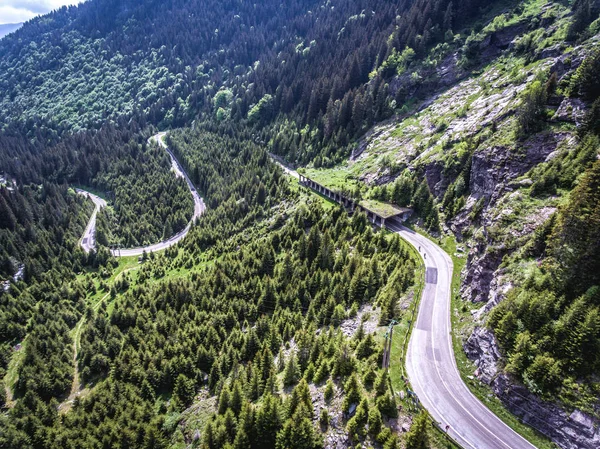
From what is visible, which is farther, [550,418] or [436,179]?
[436,179]

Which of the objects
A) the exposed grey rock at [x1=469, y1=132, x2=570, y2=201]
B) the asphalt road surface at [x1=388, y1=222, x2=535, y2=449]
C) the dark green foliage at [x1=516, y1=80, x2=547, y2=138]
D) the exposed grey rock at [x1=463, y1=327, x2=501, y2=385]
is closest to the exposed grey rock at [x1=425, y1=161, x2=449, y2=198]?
Result: the exposed grey rock at [x1=469, y1=132, x2=570, y2=201]

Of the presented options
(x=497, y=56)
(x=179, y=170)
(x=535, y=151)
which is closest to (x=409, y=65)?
(x=497, y=56)

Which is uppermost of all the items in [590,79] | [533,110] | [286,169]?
[590,79]

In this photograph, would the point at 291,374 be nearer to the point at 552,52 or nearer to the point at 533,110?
the point at 533,110

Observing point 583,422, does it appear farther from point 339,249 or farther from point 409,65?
point 409,65

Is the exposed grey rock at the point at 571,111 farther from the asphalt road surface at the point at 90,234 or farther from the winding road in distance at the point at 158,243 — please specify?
the asphalt road surface at the point at 90,234

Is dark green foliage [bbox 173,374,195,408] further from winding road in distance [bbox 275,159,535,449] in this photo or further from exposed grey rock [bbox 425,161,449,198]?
exposed grey rock [bbox 425,161,449,198]

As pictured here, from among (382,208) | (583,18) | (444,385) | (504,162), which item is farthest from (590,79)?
(444,385)

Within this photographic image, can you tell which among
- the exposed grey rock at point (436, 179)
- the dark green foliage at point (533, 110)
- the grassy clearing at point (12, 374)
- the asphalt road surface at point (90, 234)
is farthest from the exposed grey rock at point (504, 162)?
the asphalt road surface at point (90, 234)
